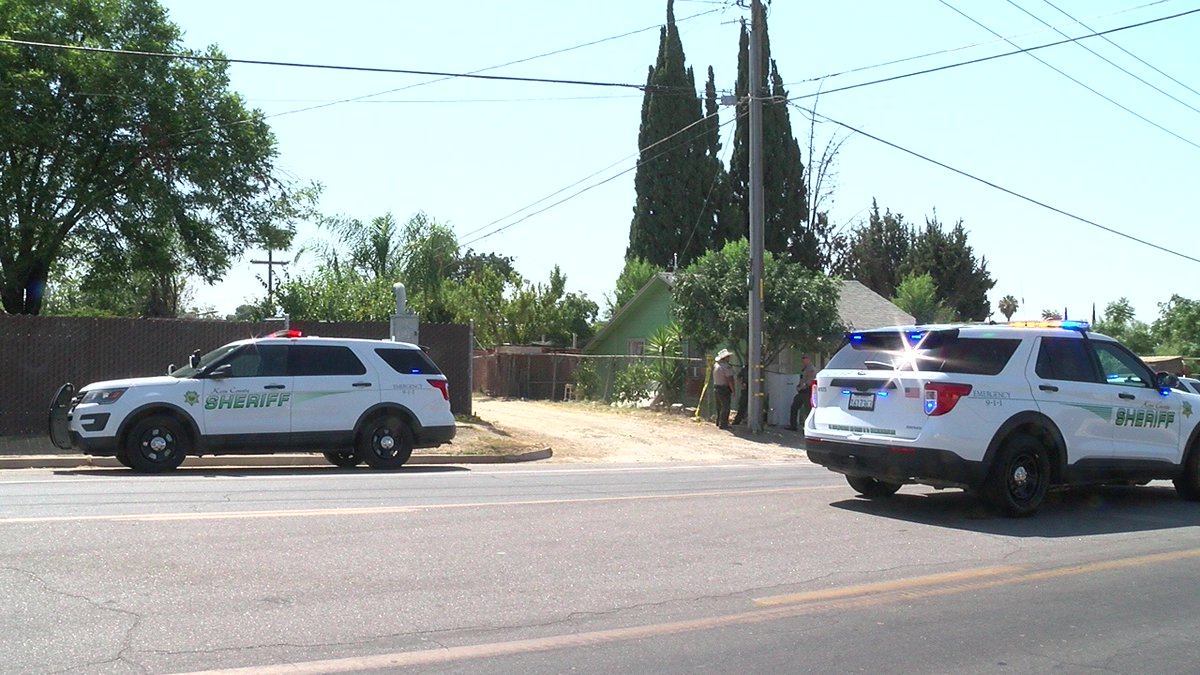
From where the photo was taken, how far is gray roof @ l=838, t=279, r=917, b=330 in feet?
112

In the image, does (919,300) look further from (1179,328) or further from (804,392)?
(804,392)

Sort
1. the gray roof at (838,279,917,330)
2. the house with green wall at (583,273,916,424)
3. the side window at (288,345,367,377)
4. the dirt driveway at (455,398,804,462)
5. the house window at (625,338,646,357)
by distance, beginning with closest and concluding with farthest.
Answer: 1. the side window at (288,345,367,377)
2. the dirt driveway at (455,398,804,462)
3. the house with green wall at (583,273,916,424)
4. the gray roof at (838,279,917,330)
5. the house window at (625,338,646,357)

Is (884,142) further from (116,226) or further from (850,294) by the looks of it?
(116,226)

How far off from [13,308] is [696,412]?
1565 cm

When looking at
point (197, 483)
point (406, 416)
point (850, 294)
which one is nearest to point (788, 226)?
point (850, 294)

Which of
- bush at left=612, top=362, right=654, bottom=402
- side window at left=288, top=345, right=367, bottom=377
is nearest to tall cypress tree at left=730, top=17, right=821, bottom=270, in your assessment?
bush at left=612, top=362, right=654, bottom=402

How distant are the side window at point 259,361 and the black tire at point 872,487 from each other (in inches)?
299

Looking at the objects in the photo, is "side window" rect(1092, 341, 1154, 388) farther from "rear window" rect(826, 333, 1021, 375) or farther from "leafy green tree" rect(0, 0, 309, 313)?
"leafy green tree" rect(0, 0, 309, 313)

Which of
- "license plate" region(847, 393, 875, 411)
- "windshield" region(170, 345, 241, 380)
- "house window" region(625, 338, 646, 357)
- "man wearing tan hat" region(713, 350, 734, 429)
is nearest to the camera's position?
"license plate" region(847, 393, 875, 411)

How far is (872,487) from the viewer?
12.5m

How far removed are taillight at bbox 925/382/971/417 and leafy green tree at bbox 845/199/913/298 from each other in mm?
49766

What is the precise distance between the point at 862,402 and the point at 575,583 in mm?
4525

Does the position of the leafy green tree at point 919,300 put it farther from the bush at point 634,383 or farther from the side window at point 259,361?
the side window at point 259,361

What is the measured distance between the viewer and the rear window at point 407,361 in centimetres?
1580
